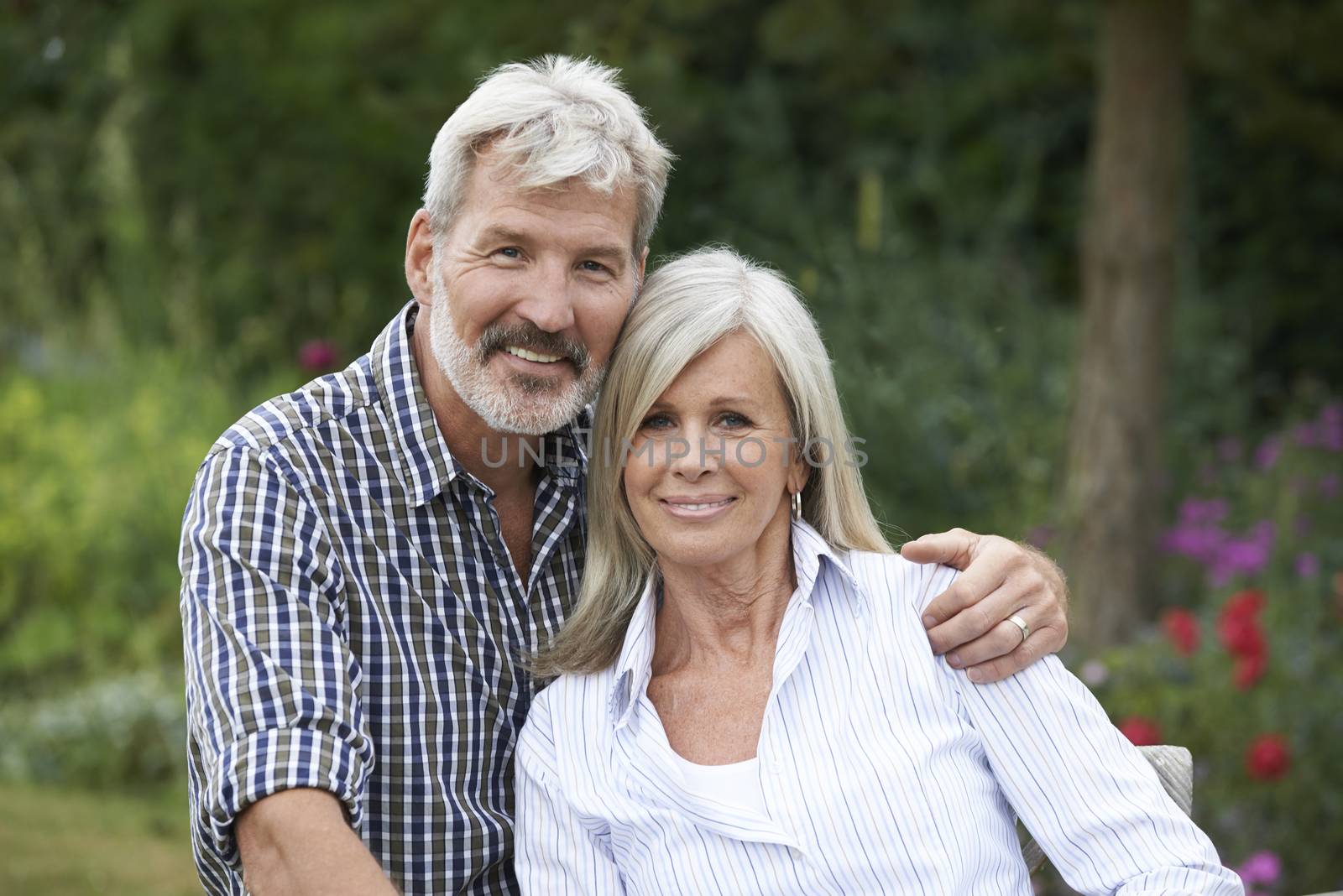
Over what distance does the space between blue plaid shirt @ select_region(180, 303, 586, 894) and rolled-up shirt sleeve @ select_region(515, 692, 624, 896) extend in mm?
68

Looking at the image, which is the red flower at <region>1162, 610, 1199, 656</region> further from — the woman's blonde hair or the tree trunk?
the woman's blonde hair

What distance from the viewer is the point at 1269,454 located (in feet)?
17.6

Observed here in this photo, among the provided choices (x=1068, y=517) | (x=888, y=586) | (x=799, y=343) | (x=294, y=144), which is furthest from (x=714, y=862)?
(x=294, y=144)

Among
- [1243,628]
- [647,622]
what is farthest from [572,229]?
[1243,628]

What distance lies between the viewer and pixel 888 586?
86.4 inches

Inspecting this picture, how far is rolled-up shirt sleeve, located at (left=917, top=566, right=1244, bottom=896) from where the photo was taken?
196cm

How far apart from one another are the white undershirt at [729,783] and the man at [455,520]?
0.31 m

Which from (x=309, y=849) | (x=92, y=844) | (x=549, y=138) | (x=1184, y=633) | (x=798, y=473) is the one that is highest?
(x=549, y=138)

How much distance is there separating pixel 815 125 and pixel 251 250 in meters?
2.79

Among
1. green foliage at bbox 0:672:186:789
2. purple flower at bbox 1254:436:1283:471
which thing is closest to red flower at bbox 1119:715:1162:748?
purple flower at bbox 1254:436:1283:471

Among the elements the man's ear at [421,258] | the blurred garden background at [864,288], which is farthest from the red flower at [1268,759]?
the man's ear at [421,258]

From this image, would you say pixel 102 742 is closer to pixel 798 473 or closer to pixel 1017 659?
pixel 798 473

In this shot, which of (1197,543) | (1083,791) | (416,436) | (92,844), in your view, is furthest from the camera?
(1197,543)

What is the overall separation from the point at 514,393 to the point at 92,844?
272cm
